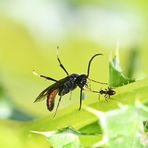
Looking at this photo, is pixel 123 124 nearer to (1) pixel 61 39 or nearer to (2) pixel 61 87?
(2) pixel 61 87

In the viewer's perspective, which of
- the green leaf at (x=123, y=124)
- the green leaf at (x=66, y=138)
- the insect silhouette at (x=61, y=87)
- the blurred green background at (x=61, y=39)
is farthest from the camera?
the blurred green background at (x=61, y=39)

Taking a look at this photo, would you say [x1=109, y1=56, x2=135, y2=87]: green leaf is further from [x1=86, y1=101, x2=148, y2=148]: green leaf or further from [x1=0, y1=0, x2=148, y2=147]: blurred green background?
[x1=0, y1=0, x2=148, y2=147]: blurred green background

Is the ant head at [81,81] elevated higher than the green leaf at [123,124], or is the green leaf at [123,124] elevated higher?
the green leaf at [123,124]

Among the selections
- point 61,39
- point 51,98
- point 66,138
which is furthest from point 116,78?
point 61,39

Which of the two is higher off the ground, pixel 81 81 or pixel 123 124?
pixel 123 124

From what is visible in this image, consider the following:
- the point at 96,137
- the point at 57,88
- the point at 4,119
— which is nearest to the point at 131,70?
the point at 57,88

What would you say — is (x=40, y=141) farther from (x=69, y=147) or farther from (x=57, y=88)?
(x=57, y=88)

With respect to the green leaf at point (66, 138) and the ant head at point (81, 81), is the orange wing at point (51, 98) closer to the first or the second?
the ant head at point (81, 81)

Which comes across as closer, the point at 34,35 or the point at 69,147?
the point at 69,147

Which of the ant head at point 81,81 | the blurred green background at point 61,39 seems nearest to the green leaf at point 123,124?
the ant head at point 81,81
